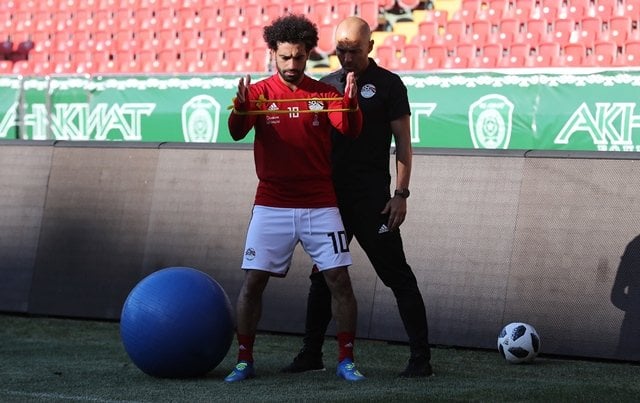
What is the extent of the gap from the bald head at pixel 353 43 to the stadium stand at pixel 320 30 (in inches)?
330

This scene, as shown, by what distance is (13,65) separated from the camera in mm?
19375

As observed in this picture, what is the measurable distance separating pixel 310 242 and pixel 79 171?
173 inches

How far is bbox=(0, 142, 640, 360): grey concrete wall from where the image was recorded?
25.3ft

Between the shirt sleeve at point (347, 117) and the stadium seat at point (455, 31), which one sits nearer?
the shirt sleeve at point (347, 117)

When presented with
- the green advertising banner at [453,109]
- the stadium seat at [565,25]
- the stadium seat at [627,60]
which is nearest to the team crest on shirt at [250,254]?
the green advertising banner at [453,109]

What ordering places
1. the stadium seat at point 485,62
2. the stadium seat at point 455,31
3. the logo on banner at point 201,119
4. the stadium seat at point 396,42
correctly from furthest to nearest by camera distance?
the stadium seat at point 396,42, the stadium seat at point 455,31, the stadium seat at point 485,62, the logo on banner at point 201,119

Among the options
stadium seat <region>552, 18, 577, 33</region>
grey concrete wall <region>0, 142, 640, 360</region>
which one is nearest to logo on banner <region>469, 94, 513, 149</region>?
stadium seat <region>552, 18, 577, 33</region>

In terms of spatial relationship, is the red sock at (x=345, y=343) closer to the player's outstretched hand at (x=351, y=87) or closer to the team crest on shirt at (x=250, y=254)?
the team crest on shirt at (x=250, y=254)

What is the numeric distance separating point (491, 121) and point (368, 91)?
5.71 meters

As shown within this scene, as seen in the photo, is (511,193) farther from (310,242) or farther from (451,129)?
(451,129)

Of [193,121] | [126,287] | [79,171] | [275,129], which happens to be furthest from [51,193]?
[275,129]

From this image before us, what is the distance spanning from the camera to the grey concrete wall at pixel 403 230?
7.72m

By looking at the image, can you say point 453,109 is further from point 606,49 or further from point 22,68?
point 22,68

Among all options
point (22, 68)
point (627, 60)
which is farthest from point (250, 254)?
point (22, 68)
